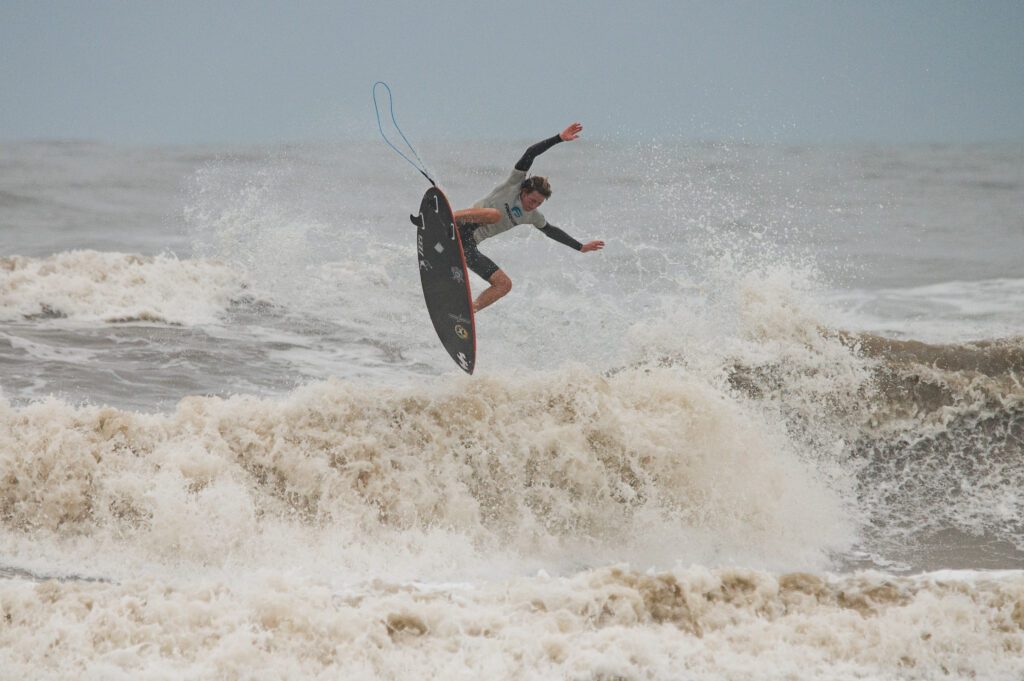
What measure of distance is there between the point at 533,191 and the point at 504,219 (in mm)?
342

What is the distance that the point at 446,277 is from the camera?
7676 mm

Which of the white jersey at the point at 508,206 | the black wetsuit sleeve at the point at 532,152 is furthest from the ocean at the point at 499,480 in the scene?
the black wetsuit sleeve at the point at 532,152

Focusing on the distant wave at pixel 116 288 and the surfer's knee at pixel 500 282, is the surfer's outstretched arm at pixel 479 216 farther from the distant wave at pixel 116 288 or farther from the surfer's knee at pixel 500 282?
the distant wave at pixel 116 288

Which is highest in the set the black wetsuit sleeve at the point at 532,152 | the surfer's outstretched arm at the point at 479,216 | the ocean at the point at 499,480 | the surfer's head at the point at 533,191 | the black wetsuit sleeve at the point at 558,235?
the black wetsuit sleeve at the point at 532,152

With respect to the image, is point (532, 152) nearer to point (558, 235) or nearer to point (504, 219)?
point (504, 219)

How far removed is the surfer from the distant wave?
18.3 feet

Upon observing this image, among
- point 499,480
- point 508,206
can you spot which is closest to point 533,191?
point 508,206

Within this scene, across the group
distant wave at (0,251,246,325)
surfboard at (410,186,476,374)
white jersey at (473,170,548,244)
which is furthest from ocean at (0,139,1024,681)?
white jersey at (473,170,548,244)

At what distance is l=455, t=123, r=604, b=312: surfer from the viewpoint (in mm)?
7527

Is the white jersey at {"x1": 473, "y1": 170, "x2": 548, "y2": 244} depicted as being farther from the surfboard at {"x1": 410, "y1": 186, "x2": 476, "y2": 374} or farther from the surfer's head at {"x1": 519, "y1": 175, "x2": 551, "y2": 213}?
the surfboard at {"x1": 410, "y1": 186, "x2": 476, "y2": 374}

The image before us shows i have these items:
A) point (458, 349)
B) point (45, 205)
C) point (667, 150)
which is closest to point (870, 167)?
point (667, 150)

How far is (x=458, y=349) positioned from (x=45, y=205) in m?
18.4

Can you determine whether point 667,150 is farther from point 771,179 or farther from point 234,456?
point 234,456

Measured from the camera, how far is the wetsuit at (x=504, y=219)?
300 inches
